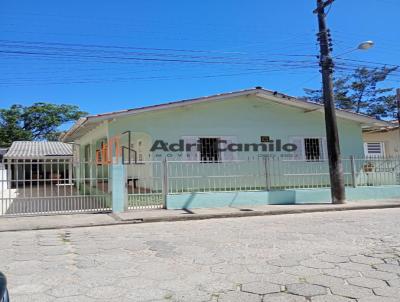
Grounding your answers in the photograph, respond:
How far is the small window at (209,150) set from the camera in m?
14.6

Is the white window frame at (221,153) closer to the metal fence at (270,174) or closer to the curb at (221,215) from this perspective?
the metal fence at (270,174)

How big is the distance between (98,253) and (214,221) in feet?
14.1

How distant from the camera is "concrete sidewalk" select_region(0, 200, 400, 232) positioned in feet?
31.1

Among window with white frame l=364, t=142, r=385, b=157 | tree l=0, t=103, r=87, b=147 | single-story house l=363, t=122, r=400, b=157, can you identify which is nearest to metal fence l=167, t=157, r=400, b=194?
single-story house l=363, t=122, r=400, b=157

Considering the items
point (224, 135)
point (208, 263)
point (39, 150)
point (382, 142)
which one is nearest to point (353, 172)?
point (224, 135)

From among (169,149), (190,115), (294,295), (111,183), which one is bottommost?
(294,295)

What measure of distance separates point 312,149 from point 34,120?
3721 centimetres

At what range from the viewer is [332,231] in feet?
26.3

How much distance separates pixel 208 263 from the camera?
18.2 feet

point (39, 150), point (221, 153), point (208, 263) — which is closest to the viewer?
point (208, 263)

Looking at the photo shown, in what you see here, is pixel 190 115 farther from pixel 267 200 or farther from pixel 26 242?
pixel 26 242

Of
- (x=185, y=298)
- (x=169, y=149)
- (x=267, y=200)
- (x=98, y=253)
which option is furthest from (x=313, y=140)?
(x=185, y=298)

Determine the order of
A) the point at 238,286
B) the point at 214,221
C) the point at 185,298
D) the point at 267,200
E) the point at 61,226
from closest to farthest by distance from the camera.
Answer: the point at 185,298 < the point at 238,286 < the point at 61,226 < the point at 214,221 < the point at 267,200

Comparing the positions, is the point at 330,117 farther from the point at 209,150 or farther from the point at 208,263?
the point at 208,263
